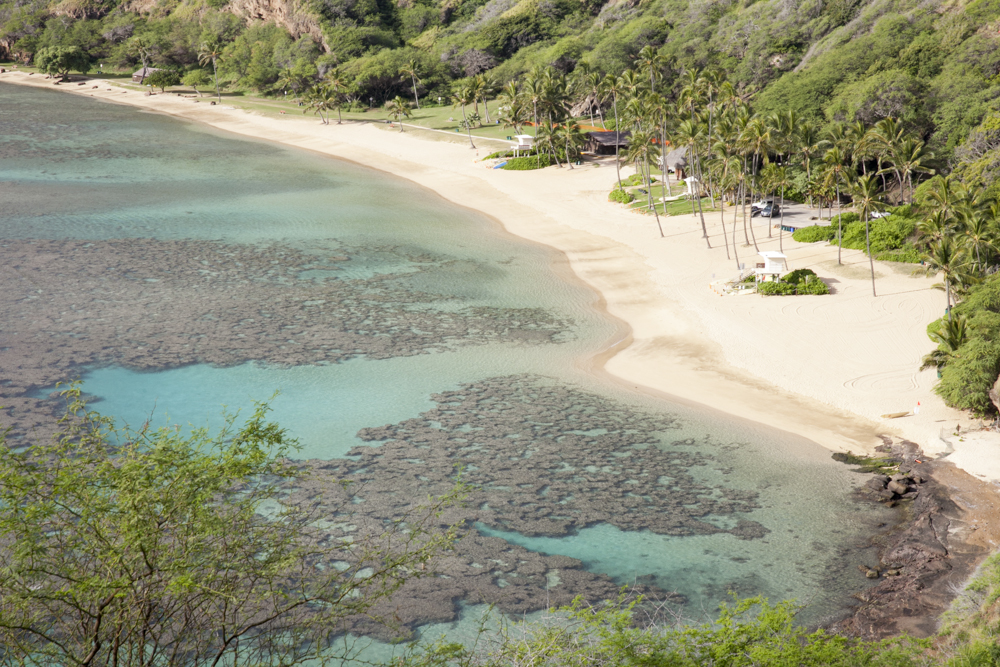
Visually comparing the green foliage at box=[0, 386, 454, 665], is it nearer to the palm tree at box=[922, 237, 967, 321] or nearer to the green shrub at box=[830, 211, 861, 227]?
the palm tree at box=[922, 237, 967, 321]

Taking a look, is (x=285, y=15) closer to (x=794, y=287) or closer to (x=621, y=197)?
(x=621, y=197)

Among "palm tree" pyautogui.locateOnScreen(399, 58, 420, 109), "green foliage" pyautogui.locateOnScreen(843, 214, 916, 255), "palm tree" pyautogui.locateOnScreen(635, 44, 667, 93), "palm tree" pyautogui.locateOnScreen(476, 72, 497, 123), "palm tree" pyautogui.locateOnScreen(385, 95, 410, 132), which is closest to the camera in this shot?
"green foliage" pyautogui.locateOnScreen(843, 214, 916, 255)

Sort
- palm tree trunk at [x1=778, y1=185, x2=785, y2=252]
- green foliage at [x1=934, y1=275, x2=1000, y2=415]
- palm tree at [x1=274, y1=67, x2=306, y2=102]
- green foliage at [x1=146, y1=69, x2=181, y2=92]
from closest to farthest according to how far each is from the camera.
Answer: green foliage at [x1=934, y1=275, x2=1000, y2=415], palm tree trunk at [x1=778, y1=185, x2=785, y2=252], palm tree at [x1=274, y1=67, x2=306, y2=102], green foliage at [x1=146, y1=69, x2=181, y2=92]

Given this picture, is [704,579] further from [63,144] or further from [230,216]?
[63,144]

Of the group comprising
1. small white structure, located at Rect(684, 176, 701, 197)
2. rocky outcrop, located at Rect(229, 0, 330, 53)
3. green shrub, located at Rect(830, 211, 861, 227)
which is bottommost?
green shrub, located at Rect(830, 211, 861, 227)

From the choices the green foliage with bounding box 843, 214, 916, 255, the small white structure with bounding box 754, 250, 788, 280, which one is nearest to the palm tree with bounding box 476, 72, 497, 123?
the green foliage with bounding box 843, 214, 916, 255

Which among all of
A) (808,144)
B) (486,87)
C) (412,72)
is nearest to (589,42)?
(486,87)

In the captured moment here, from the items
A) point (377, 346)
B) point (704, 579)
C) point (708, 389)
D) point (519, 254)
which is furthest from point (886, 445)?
point (519, 254)

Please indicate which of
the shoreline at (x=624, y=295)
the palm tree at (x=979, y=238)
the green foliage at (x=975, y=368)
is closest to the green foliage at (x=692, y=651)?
the shoreline at (x=624, y=295)
